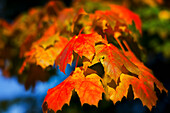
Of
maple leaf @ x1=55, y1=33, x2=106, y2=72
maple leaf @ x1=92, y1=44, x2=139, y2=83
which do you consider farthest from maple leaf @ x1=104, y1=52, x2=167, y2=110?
maple leaf @ x1=55, y1=33, x2=106, y2=72

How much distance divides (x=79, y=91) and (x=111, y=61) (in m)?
0.25

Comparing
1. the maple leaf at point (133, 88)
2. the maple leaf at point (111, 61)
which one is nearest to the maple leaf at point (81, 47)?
the maple leaf at point (111, 61)

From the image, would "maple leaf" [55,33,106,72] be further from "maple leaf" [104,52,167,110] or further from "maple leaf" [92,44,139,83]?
"maple leaf" [104,52,167,110]

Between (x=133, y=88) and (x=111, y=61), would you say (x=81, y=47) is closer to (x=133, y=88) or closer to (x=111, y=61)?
(x=111, y=61)

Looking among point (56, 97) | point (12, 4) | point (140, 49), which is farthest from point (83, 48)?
point (12, 4)

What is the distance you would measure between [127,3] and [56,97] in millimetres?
2183

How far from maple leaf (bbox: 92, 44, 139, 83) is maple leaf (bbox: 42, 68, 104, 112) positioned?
0.30 feet

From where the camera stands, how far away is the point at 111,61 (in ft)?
3.73

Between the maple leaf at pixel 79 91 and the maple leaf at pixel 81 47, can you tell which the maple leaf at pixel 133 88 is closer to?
the maple leaf at pixel 79 91

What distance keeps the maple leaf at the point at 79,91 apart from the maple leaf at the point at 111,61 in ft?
0.30

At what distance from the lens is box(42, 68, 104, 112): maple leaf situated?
41.5 inches

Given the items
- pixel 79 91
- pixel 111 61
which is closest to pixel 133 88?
pixel 111 61

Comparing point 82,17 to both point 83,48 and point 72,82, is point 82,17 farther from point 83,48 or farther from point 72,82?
point 72,82

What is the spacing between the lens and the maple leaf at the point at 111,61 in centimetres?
111
